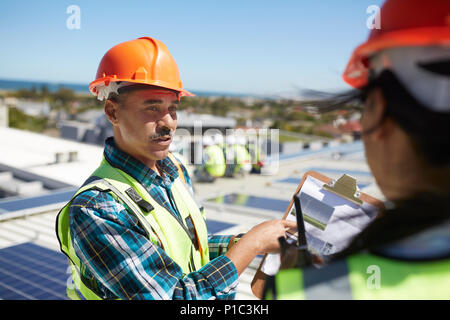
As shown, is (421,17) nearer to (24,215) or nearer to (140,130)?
(140,130)

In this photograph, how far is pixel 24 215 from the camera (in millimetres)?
5949

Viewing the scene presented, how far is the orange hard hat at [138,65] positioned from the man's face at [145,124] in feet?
0.25

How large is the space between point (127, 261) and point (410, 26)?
136 centimetres

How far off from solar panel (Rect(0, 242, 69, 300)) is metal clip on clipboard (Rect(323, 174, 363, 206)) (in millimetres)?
3077

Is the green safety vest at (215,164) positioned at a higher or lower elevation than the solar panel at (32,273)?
lower

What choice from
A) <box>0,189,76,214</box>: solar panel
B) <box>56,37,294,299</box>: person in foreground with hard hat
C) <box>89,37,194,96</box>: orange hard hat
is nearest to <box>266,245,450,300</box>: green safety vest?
<box>56,37,294,299</box>: person in foreground with hard hat

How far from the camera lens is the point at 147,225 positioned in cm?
176

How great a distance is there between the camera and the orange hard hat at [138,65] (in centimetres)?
211

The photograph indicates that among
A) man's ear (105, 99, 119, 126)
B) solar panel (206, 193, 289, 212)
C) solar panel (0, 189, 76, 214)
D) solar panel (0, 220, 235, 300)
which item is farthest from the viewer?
solar panel (206, 193, 289, 212)

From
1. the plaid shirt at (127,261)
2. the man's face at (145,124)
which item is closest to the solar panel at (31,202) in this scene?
the man's face at (145,124)

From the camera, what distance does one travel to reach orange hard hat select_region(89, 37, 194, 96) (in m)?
2.11

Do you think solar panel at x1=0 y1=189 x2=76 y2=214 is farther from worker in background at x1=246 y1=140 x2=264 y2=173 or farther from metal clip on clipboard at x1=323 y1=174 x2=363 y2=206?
worker in background at x1=246 y1=140 x2=264 y2=173

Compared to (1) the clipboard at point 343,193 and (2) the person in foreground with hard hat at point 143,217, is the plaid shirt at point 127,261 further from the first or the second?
(1) the clipboard at point 343,193

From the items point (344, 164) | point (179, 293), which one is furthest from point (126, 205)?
point (344, 164)
